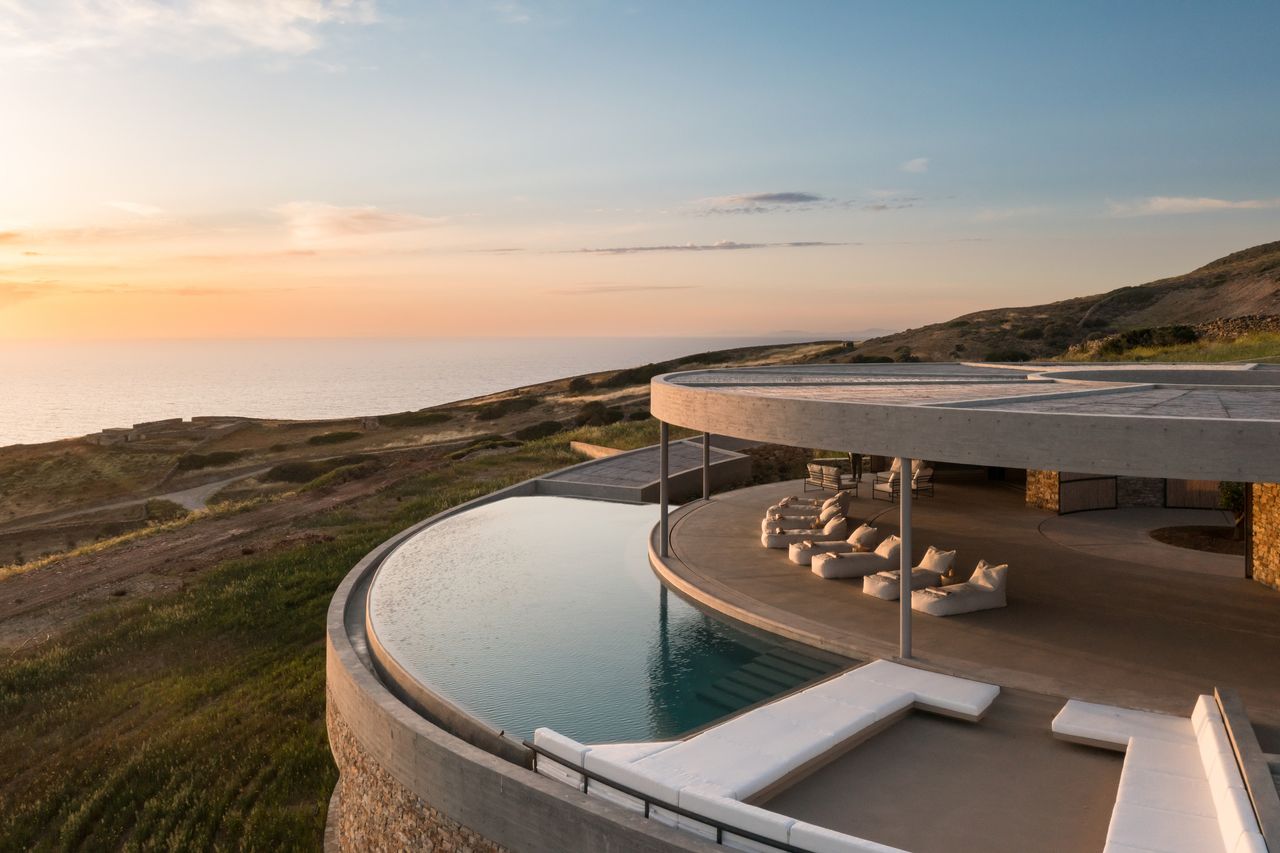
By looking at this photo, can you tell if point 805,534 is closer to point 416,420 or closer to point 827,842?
point 827,842

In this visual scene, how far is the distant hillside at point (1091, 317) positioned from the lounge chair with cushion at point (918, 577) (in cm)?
5197

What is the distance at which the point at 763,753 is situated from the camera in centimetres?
778

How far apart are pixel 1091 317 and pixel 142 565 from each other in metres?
77.3

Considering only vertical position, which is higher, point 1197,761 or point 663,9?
point 663,9

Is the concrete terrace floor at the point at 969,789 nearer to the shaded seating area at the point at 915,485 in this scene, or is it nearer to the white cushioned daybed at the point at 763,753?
the white cushioned daybed at the point at 763,753

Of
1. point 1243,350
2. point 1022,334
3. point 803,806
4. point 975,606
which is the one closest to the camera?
point 803,806

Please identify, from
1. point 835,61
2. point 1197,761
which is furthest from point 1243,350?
point 1197,761

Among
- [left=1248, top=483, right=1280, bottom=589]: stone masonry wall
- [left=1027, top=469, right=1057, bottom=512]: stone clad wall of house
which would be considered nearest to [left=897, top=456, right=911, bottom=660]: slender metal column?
[left=1248, top=483, right=1280, bottom=589]: stone masonry wall

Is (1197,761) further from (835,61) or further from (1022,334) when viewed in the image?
(1022,334)

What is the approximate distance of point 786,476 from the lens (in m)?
25.3

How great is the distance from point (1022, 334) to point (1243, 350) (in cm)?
3952

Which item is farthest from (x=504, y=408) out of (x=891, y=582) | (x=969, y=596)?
(x=969, y=596)

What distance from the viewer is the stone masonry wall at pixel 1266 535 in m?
11.9

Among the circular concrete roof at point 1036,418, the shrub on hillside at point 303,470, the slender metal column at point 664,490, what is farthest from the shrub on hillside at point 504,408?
the circular concrete roof at point 1036,418
